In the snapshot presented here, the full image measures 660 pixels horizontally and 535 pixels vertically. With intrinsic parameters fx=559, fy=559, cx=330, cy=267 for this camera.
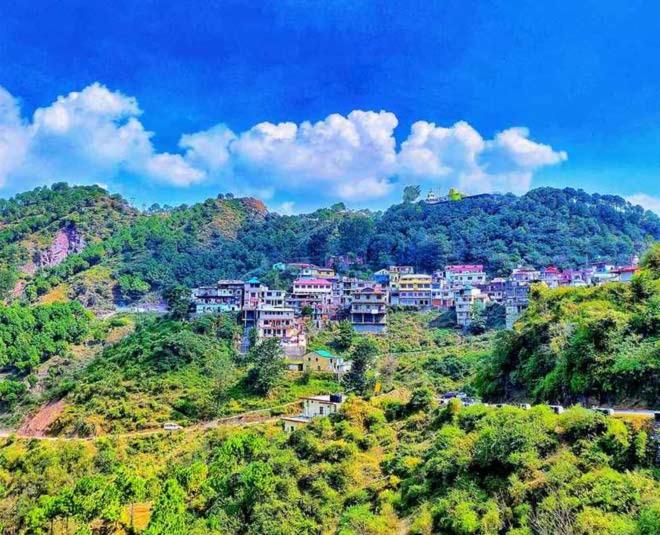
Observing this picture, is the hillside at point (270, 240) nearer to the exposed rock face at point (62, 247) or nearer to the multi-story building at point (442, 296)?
the exposed rock face at point (62, 247)

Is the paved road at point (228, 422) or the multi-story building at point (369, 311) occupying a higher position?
the multi-story building at point (369, 311)

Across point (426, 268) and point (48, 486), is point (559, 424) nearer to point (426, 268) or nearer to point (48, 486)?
point (48, 486)

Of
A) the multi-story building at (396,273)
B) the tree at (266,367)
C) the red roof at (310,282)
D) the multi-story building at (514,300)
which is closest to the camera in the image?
the tree at (266,367)

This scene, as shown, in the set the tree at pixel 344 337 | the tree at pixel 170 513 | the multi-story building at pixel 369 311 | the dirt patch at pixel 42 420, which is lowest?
the dirt patch at pixel 42 420

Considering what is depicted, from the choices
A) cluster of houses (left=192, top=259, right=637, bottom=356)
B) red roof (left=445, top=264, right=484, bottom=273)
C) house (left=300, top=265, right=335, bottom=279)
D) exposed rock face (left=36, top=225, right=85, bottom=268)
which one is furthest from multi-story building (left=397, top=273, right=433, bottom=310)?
exposed rock face (left=36, top=225, right=85, bottom=268)

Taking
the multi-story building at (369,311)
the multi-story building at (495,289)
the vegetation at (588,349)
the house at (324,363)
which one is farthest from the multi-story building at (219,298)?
the vegetation at (588,349)

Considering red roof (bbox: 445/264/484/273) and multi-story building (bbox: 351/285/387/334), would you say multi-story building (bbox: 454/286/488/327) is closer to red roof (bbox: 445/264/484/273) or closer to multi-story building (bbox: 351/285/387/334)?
multi-story building (bbox: 351/285/387/334)
